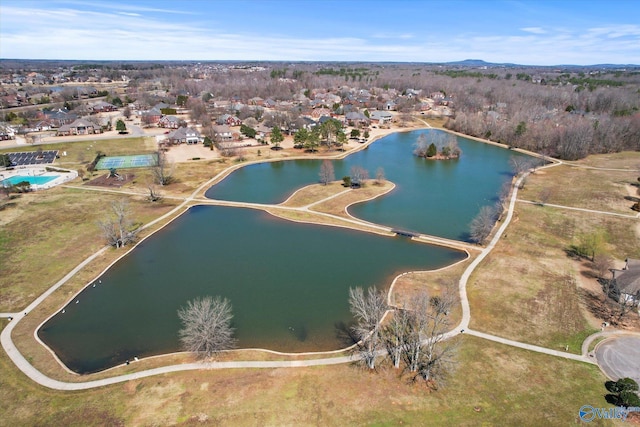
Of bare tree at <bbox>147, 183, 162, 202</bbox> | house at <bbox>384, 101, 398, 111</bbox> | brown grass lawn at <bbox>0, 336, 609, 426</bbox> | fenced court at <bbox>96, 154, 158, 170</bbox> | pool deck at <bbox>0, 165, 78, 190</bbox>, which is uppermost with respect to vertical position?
house at <bbox>384, 101, 398, 111</bbox>

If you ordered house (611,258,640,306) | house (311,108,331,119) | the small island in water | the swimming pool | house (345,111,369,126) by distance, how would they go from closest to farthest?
1. house (611,258,640,306)
2. the swimming pool
3. the small island in water
4. house (345,111,369,126)
5. house (311,108,331,119)

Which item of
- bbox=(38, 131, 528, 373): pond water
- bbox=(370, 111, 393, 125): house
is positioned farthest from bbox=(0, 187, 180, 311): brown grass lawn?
bbox=(370, 111, 393, 125): house

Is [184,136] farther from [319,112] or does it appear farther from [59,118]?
[319,112]

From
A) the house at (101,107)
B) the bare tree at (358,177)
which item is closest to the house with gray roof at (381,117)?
the bare tree at (358,177)

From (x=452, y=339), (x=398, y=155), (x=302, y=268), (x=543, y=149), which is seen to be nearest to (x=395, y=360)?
(x=452, y=339)

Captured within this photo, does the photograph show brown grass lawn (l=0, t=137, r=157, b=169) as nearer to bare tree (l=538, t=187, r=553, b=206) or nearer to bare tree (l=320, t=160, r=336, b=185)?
bare tree (l=320, t=160, r=336, b=185)

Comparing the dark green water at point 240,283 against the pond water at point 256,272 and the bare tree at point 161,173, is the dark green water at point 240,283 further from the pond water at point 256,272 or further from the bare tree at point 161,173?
the bare tree at point 161,173
